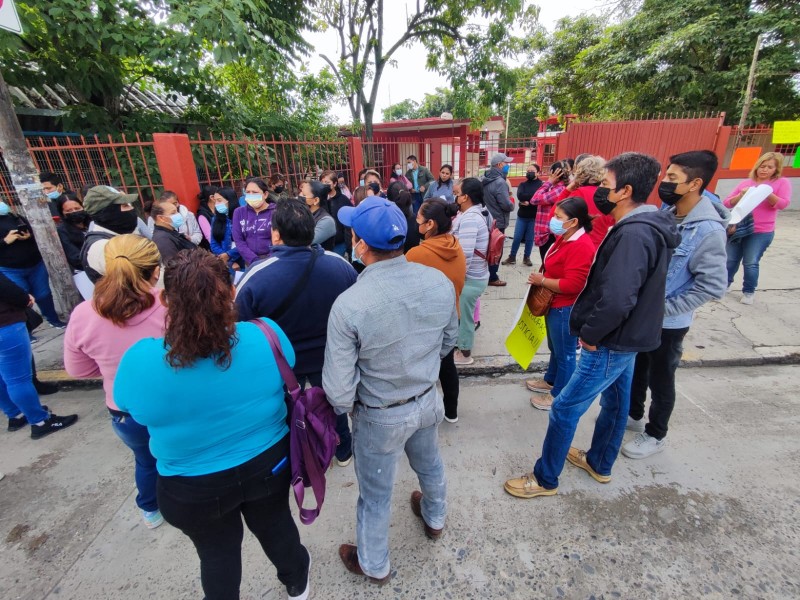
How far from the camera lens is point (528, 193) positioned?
6082 mm

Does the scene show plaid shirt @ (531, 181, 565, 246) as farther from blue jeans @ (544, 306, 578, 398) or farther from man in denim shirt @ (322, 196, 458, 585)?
man in denim shirt @ (322, 196, 458, 585)

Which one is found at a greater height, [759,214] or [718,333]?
[759,214]

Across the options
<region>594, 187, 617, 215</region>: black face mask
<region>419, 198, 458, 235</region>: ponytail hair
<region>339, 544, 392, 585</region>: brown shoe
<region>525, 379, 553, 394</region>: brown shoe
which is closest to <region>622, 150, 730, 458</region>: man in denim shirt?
<region>594, 187, 617, 215</region>: black face mask

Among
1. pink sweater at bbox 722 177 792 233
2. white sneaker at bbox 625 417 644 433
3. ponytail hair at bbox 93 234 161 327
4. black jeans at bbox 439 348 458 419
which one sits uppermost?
ponytail hair at bbox 93 234 161 327

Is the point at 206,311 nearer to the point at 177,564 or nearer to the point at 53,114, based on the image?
the point at 177,564

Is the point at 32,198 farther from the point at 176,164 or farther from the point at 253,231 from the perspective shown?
the point at 253,231

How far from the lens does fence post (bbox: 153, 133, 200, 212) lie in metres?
4.88

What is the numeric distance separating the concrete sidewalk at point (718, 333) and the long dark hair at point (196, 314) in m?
2.81

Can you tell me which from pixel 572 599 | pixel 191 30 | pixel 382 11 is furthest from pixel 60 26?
pixel 382 11

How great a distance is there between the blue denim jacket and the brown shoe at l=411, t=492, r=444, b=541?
1816 millimetres

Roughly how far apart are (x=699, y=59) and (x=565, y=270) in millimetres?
15685

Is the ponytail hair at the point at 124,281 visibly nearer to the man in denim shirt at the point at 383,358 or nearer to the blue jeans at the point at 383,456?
the man in denim shirt at the point at 383,358

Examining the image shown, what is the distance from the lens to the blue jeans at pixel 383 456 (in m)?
1.65

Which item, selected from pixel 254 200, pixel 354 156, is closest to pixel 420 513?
pixel 254 200
